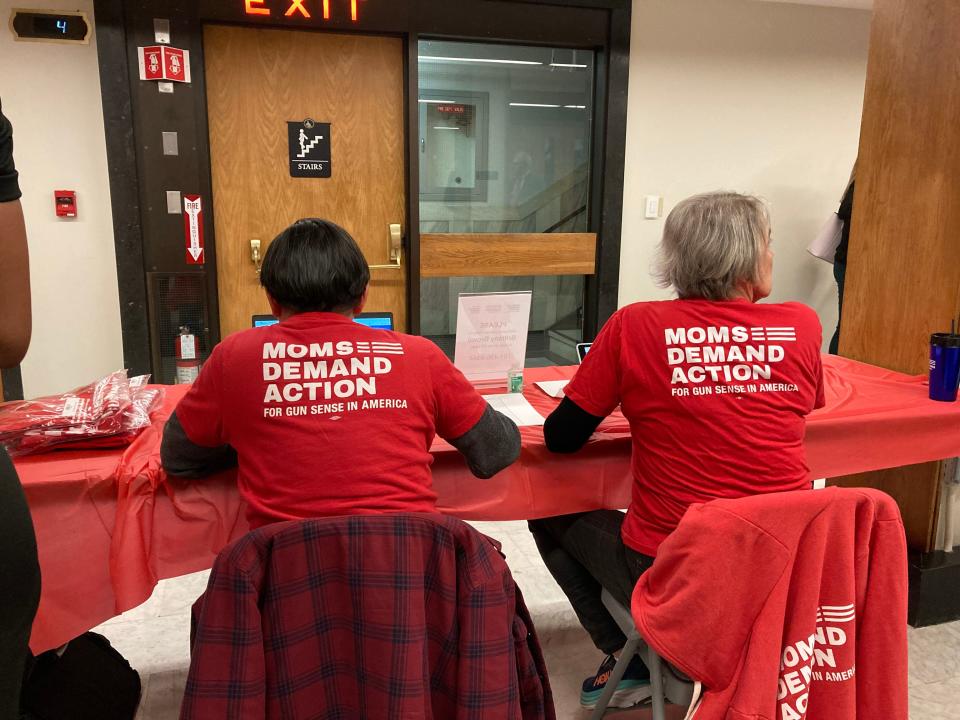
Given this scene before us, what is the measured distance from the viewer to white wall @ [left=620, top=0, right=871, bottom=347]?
11.9ft

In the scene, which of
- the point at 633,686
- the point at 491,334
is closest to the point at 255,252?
the point at 491,334

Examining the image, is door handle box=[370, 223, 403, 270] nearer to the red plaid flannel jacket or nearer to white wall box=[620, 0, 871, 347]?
white wall box=[620, 0, 871, 347]

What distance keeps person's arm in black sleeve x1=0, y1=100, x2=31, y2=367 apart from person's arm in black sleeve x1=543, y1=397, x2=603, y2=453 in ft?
3.32

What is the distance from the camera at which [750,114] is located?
3773 mm

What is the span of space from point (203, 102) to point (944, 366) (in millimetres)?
2908

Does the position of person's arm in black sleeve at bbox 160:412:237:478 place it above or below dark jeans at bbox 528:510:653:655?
above

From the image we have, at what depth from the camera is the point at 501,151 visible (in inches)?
146

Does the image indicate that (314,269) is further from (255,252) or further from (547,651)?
(255,252)

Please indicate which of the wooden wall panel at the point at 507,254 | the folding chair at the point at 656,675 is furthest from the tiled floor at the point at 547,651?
the wooden wall panel at the point at 507,254

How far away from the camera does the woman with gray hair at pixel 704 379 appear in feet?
4.33

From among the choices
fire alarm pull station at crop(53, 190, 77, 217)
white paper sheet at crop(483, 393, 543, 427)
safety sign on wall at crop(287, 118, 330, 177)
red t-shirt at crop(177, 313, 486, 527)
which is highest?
safety sign on wall at crop(287, 118, 330, 177)

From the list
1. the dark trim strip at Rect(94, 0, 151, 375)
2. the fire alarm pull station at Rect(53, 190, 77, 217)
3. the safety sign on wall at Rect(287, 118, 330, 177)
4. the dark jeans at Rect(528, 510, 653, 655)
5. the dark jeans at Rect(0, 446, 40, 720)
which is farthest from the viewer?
the safety sign on wall at Rect(287, 118, 330, 177)

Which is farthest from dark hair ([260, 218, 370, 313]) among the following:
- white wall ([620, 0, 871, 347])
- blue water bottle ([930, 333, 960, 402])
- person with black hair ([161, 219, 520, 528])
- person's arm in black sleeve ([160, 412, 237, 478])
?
white wall ([620, 0, 871, 347])

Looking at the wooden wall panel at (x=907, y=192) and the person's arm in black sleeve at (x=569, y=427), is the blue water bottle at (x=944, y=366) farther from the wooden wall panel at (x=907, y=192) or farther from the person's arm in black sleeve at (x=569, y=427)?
the person's arm in black sleeve at (x=569, y=427)
